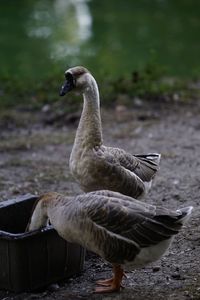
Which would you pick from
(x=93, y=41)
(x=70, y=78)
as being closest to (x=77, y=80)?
(x=70, y=78)

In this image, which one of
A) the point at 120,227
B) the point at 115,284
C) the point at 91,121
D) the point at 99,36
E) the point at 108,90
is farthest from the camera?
the point at 99,36

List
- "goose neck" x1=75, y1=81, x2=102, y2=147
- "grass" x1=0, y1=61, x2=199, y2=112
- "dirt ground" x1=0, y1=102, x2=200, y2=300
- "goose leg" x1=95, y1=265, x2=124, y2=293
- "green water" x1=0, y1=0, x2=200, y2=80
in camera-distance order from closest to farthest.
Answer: "goose leg" x1=95, y1=265, x2=124, y2=293 < "dirt ground" x1=0, y1=102, x2=200, y2=300 < "goose neck" x1=75, y1=81, x2=102, y2=147 < "grass" x1=0, y1=61, x2=199, y2=112 < "green water" x1=0, y1=0, x2=200, y2=80

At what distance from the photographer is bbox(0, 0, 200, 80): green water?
13688 millimetres

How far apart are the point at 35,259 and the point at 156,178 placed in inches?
106

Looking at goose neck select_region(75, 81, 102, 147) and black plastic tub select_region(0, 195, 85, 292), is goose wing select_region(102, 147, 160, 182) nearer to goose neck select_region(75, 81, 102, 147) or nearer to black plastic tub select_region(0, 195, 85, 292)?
goose neck select_region(75, 81, 102, 147)

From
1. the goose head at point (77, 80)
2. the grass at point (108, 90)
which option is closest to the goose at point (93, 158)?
the goose head at point (77, 80)

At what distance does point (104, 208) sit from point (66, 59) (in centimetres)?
997

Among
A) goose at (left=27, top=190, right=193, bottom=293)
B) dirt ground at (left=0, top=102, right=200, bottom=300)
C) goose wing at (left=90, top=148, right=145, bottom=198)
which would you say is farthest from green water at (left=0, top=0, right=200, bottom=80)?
goose at (left=27, top=190, right=193, bottom=293)

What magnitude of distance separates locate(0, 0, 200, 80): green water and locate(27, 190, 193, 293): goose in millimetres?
6335

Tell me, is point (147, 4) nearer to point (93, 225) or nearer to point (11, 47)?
point (11, 47)

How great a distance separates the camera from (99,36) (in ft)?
55.8

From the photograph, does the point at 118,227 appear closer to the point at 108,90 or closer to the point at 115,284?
the point at 115,284

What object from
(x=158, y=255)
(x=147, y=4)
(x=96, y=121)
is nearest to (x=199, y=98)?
(x=96, y=121)

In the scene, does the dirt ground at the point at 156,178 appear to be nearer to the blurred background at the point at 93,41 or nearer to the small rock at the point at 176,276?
the small rock at the point at 176,276
